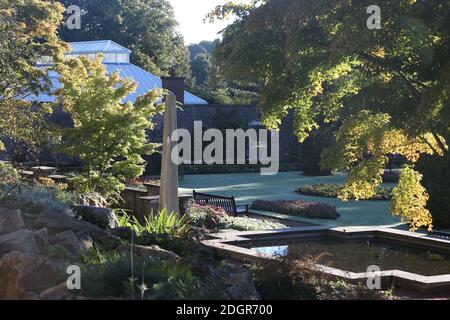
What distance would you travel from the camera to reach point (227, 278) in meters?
6.37

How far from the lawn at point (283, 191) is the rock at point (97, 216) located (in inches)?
312

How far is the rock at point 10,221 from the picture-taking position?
818cm

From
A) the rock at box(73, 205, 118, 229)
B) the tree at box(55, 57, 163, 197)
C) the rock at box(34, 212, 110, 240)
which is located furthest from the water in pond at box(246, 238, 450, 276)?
the tree at box(55, 57, 163, 197)

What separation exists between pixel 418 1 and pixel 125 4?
49.2m

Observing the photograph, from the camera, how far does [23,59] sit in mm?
16766

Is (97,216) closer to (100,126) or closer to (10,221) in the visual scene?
(10,221)

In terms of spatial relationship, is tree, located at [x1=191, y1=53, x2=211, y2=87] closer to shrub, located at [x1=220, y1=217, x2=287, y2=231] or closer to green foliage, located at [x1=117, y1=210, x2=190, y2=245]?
shrub, located at [x1=220, y1=217, x2=287, y2=231]

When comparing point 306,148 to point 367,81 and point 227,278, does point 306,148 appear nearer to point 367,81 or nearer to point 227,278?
point 367,81

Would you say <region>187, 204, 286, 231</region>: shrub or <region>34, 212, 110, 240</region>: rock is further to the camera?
<region>187, 204, 286, 231</region>: shrub

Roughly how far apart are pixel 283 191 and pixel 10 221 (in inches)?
713

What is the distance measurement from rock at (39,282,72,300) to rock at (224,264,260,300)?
4.54ft

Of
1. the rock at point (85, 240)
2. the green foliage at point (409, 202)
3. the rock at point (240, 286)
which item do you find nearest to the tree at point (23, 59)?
the rock at point (85, 240)

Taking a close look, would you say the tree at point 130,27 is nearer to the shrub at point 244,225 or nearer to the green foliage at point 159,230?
the shrub at point 244,225

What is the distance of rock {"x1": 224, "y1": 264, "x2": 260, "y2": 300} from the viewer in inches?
234
